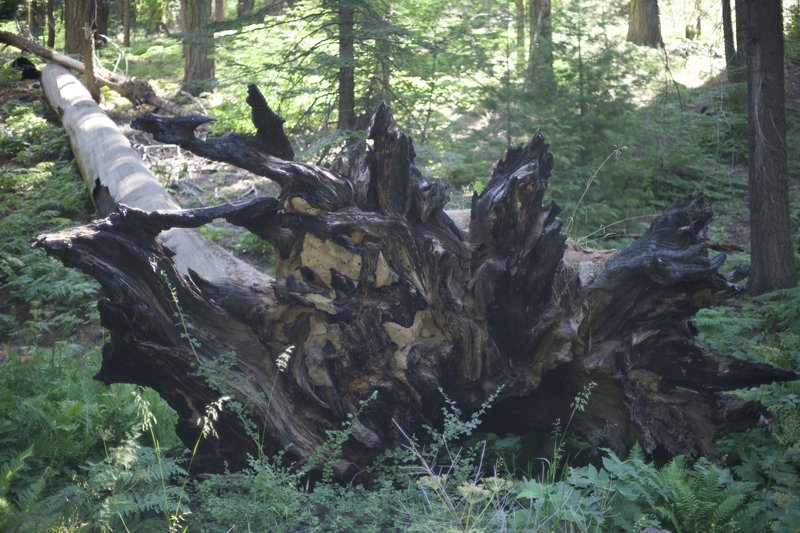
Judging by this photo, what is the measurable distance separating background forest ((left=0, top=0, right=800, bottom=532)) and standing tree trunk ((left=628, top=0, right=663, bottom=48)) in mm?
766

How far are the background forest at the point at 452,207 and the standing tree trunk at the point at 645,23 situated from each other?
77cm

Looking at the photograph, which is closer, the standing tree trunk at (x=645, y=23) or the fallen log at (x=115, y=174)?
the fallen log at (x=115, y=174)

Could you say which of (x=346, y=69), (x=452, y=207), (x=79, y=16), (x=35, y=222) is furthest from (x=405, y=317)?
(x=79, y=16)

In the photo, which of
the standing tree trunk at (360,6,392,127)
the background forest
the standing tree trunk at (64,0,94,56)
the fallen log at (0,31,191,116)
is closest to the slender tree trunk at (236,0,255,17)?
the background forest

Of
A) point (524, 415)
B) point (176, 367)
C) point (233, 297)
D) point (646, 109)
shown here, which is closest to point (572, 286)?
point (524, 415)

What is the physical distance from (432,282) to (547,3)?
45.6 ft

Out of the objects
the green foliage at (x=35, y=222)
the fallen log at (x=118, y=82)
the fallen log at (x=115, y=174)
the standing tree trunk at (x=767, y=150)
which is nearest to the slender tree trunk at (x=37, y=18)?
the fallen log at (x=118, y=82)

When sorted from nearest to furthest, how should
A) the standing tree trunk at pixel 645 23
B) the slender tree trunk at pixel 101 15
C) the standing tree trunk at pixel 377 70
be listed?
1. the standing tree trunk at pixel 377 70
2. the slender tree trunk at pixel 101 15
3. the standing tree trunk at pixel 645 23

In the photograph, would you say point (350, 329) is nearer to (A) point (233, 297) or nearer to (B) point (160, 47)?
(A) point (233, 297)

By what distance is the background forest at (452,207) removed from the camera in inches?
165

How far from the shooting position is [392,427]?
541 cm

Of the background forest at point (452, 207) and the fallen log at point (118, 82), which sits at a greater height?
the fallen log at point (118, 82)

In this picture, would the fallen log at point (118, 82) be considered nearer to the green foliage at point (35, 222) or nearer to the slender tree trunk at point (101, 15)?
the green foliage at point (35, 222)

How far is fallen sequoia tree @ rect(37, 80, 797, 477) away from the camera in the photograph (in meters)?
5.16
